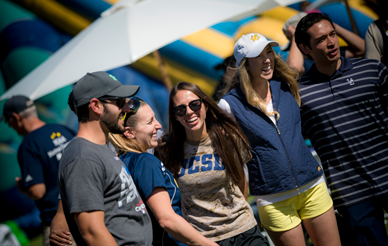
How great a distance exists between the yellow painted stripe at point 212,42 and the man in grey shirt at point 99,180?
11.0 ft

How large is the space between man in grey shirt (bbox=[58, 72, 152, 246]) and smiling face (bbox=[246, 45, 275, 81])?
103cm

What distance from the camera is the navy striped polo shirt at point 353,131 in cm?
246

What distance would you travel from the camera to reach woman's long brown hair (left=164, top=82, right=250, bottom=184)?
7.75 feet

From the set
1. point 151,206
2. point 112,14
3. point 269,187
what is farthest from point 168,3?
point 151,206

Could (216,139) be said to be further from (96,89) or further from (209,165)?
(96,89)

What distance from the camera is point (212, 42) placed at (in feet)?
16.8

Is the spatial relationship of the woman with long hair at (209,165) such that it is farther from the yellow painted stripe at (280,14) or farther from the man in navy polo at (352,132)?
the yellow painted stripe at (280,14)

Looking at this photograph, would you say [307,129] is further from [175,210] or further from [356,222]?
[175,210]

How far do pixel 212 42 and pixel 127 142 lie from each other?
333 cm

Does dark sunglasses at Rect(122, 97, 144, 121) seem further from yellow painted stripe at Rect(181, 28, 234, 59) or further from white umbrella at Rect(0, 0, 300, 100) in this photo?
yellow painted stripe at Rect(181, 28, 234, 59)

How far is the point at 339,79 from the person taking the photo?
2543 mm

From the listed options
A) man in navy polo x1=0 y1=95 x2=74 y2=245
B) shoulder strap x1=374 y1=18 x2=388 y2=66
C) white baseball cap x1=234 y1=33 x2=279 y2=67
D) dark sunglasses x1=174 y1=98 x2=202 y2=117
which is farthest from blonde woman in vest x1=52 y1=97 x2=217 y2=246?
shoulder strap x1=374 y1=18 x2=388 y2=66

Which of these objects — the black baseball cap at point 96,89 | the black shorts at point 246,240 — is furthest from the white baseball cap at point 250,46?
the black shorts at point 246,240

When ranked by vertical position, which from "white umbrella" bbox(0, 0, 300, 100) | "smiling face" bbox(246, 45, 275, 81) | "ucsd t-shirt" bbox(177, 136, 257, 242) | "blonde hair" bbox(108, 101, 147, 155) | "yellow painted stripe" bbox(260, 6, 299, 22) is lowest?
"ucsd t-shirt" bbox(177, 136, 257, 242)
